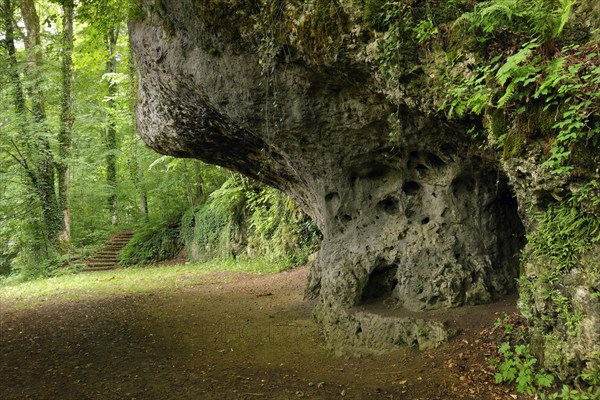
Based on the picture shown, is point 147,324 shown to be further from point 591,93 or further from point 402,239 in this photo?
point 591,93

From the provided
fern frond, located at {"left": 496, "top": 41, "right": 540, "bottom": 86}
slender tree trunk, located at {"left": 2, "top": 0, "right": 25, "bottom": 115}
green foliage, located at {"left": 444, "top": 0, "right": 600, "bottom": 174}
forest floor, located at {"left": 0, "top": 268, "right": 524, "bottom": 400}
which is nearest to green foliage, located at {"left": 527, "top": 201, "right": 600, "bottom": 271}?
green foliage, located at {"left": 444, "top": 0, "right": 600, "bottom": 174}

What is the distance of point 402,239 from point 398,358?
2.12 metres

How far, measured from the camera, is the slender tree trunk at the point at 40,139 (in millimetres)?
15750

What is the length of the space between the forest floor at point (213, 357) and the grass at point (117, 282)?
1.47 metres

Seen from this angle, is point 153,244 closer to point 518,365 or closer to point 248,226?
point 248,226

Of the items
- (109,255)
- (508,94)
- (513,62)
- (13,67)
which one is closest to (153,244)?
(109,255)

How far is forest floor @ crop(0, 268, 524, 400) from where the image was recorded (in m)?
4.99

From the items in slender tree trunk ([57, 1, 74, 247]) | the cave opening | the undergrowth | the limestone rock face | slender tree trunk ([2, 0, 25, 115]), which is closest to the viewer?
the undergrowth

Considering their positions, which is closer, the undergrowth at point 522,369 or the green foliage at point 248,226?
the undergrowth at point 522,369

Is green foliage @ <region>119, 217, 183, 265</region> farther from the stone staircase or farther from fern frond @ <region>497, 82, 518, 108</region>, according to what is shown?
fern frond @ <region>497, 82, 518, 108</region>

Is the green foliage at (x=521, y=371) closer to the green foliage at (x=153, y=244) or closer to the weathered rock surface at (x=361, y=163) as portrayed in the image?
the weathered rock surface at (x=361, y=163)

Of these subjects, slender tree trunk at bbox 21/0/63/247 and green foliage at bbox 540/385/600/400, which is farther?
slender tree trunk at bbox 21/0/63/247

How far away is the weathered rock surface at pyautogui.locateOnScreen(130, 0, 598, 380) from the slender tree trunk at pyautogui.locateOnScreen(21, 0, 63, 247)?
981 cm

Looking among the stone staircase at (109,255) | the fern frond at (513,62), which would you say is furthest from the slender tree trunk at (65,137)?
the fern frond at (513,62)
